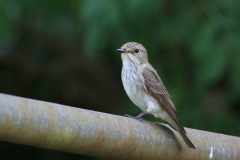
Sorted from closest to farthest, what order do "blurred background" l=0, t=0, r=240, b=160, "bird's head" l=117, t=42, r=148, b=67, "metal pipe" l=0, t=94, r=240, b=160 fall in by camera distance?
"metal pipe" l=0, t=94, r=240, b=160 < "bird's head" l=117, t=42, r=148, b=67 < "blurred background" l=0, t=0, r=240, b=160

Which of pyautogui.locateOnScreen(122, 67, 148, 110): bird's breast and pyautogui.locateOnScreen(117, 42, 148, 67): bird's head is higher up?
pyautogui.locateOnScreen(117, 42, 148, 67): bird's head

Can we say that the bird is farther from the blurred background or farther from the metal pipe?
the metal pipe

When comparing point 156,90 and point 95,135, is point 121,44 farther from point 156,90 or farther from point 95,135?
point 95,135

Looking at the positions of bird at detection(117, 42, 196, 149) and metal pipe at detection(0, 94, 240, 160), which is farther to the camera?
bird at detection(117, 42, 196, 149)

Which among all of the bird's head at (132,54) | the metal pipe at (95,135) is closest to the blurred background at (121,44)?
the bird's head at (132,54)

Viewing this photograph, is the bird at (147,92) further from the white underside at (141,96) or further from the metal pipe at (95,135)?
the metal pipe at (95,135)

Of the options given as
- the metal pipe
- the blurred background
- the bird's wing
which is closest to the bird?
the bird's wing

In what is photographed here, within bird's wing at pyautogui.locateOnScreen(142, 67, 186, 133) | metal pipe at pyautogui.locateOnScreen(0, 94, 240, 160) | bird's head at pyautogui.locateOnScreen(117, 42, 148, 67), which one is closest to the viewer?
metal pipe at pyautogui.locateOnScreen(0, 94, 240, 160)
